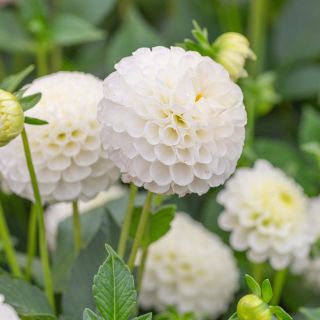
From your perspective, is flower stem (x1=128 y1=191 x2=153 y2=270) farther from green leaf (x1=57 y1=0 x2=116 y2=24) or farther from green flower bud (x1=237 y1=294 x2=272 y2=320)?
green leaf (x1=57 y1=0 x2=116 y2=24)

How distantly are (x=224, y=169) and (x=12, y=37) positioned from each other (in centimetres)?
60

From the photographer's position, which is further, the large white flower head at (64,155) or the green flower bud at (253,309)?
the large white flower head at (64,155)

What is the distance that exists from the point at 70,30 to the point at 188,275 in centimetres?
34

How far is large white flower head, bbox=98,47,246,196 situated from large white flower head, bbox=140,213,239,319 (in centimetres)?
35

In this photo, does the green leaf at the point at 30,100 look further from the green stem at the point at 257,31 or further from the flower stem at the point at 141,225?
the green stem at the point at 257,31

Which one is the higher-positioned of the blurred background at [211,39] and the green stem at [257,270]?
the blurred background at [211,39]

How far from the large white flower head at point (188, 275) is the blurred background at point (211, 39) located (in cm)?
10

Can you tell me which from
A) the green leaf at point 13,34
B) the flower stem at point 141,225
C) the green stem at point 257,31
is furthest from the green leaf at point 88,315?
the green stem at point 257,31

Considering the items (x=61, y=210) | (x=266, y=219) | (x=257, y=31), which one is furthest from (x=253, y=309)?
(x=257, y=31)

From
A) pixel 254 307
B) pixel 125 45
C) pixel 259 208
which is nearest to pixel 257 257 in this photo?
pixel 259 208

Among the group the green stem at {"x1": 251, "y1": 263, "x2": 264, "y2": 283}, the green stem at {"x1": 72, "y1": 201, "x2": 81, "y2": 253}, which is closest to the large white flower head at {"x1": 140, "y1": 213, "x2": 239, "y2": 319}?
the green stem at {"x1": 251, "y1": 263, "x2": 264, "y2": 283}

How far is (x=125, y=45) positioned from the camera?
4.02 ft

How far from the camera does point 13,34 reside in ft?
3.81

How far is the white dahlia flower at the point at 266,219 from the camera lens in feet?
2.86
